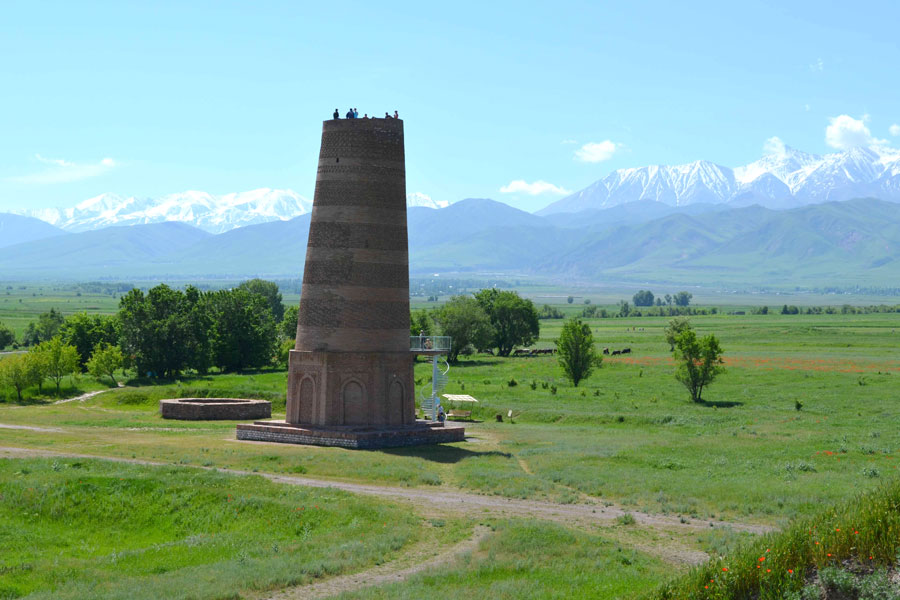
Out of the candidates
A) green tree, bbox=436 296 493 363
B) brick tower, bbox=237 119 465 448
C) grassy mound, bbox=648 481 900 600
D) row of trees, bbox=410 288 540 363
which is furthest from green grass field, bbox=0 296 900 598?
row of trees, bbox=410 288 540 363

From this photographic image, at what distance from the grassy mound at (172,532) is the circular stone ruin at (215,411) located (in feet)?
67.2

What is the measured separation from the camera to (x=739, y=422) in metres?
51.5

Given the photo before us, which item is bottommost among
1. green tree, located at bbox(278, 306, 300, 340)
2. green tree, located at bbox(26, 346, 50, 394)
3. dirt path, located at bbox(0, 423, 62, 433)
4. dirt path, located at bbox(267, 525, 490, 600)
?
dirt path, located at bbox(267, 525, 490, 600)

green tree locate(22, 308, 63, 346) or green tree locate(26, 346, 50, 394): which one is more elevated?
green tree locate(22, 308, 63, 346)

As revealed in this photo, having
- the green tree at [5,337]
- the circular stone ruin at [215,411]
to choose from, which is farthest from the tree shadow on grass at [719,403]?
the green tree at [5,337]

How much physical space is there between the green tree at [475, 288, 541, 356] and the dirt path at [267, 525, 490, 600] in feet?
281

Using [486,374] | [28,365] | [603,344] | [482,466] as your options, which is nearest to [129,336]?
[28,365]

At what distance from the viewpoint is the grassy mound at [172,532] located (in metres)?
20.5

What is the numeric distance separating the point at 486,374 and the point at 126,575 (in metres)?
65.6

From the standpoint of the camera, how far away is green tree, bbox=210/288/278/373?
81.9 m

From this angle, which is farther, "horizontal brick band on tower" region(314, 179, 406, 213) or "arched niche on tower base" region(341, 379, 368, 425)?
"horizontal brick band on tower" region(314, 179, 406, 213)

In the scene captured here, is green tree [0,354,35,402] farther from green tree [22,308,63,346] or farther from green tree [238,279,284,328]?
green tree [238,279,284,328]

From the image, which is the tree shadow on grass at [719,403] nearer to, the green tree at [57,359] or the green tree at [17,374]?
the green tree at [57,359]

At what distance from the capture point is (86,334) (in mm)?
81438
